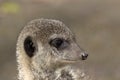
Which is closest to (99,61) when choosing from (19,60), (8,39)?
(8,39)

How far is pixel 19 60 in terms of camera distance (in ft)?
27.8

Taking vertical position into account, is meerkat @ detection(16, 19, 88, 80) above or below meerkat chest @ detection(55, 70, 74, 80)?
above

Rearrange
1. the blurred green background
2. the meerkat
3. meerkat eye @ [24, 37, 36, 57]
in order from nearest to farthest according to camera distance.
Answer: the meerkat
meerkat eye @ [24, 37, 36, 57]
the blurred green background

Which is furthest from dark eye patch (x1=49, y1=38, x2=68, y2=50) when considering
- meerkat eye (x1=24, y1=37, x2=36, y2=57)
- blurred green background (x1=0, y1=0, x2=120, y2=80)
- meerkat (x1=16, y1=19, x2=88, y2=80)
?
blurred green background (x1=0, y1=0, x2=120, y2=80)

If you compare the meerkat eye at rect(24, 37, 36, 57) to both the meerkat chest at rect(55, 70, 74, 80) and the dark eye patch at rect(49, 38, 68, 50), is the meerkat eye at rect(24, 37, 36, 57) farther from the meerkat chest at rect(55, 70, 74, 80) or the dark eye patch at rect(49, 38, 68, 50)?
the meerkat chest at rect(55, 70, 74, 80)

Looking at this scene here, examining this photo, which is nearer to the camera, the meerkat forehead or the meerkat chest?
the meerkat forehead

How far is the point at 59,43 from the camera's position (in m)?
8.41

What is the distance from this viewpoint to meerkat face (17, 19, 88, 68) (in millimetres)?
8289

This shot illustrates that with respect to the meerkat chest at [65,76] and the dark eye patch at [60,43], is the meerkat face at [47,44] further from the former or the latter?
the meerkat chest at [65,76]

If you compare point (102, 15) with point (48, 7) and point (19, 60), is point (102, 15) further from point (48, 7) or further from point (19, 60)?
point (19, 60)

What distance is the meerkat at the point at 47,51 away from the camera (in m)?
8.29

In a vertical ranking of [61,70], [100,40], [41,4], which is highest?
[41,4]

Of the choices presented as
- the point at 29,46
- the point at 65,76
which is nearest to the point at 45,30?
the point at 29,46

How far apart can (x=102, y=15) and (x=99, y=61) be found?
93.7 inches
